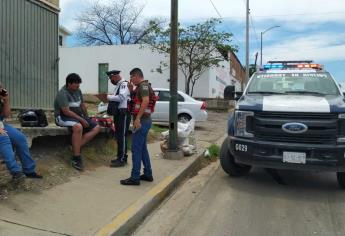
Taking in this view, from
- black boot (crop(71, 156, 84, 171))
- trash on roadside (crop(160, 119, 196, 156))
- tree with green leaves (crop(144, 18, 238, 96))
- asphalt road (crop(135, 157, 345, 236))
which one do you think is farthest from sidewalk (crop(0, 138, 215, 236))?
→ tree with green leaves (crop(144, 18, 238, 96))

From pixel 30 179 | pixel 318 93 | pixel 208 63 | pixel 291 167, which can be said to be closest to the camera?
pixel 30 179

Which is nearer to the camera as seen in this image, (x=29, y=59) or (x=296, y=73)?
(x=296, y=73)

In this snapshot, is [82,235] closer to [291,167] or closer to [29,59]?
[291,167]

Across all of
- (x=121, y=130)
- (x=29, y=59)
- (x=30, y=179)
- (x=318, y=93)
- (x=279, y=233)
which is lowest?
(x=279, y=233)

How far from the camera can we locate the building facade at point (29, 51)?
11281 mm

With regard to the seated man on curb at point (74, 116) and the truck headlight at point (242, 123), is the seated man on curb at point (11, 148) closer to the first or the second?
the seated man on curb at point (74, 116)

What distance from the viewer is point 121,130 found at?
8.60 m

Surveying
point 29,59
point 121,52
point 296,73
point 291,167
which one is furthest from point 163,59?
point 291,167

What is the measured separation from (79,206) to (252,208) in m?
2.40

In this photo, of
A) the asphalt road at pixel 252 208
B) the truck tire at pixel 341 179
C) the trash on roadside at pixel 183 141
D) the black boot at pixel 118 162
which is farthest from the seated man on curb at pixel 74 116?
the truck tire at pixel 341 179

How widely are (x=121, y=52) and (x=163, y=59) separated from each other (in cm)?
313

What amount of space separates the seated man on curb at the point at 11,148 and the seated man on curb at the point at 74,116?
1162 millimetres

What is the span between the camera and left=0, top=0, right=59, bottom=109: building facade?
11.3m

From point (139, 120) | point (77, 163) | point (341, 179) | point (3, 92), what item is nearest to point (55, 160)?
point (77, 163)
